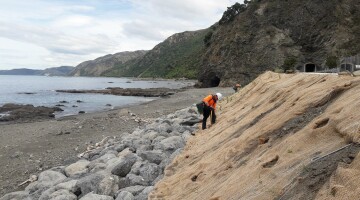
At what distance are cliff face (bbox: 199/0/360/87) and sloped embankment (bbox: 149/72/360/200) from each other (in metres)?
48.1

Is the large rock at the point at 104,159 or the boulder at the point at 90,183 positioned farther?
the large rock at the point at 104,159

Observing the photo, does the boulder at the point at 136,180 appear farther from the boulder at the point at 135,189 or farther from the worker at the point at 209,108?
the worker at the point at 209,108

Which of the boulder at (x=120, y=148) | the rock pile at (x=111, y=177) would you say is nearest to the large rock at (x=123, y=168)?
the rock pile at (x=111, y=177)

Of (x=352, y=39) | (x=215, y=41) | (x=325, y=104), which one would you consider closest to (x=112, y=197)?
(x=325, y=104)

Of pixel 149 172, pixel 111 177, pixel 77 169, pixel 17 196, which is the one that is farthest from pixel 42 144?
pixel 149 172

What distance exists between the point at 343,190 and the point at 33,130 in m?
28.8

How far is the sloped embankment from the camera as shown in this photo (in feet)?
17.5

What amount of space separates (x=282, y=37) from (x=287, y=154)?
199ft

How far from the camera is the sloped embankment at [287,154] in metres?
5.34

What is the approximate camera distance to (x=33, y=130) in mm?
30078

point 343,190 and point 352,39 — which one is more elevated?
point 352,39

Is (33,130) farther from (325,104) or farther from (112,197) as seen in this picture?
(325,104)

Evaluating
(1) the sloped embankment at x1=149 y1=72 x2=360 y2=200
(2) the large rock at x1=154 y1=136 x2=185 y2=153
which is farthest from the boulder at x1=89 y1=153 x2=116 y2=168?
(1) the sloped embankment at x1=149 y1=72 x2=360 y2=200

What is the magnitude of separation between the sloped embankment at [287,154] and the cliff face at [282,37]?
158 feet
